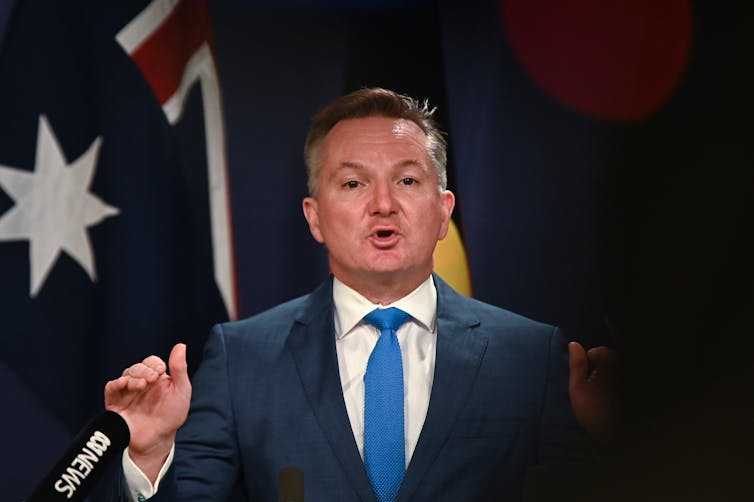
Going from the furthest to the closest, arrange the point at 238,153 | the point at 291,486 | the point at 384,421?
the point at 238,153, the point at 384,421, the point at 291,486

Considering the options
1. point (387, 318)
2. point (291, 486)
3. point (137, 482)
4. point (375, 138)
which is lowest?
point (137, 482)

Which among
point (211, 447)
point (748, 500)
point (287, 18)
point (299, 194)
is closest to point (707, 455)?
point (748, 500)

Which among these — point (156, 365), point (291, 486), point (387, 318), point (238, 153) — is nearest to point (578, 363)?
point (387, 318)

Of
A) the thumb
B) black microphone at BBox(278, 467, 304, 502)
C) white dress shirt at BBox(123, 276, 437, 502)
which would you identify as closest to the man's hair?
white dress shirt at BBox(123, 276, 437, 502)

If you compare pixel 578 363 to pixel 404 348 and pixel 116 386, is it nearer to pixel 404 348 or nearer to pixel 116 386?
pixel 404 348

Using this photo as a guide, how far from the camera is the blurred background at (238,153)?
221 cm

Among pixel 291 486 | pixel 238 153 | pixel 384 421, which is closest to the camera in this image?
pixel 291 486

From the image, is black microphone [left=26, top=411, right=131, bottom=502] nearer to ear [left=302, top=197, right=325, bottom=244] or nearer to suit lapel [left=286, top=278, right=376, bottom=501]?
suit lapel [left=286, top=278, right=376, bottom=501]

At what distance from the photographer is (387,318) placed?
169 centimetres

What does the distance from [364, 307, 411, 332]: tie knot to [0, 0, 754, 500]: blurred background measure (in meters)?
0.67

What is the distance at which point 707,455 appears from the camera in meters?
0.52

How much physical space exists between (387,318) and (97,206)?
3.20 ft

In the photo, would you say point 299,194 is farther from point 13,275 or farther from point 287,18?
point 13,275

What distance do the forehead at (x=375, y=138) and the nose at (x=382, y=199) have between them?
66 millimetres
